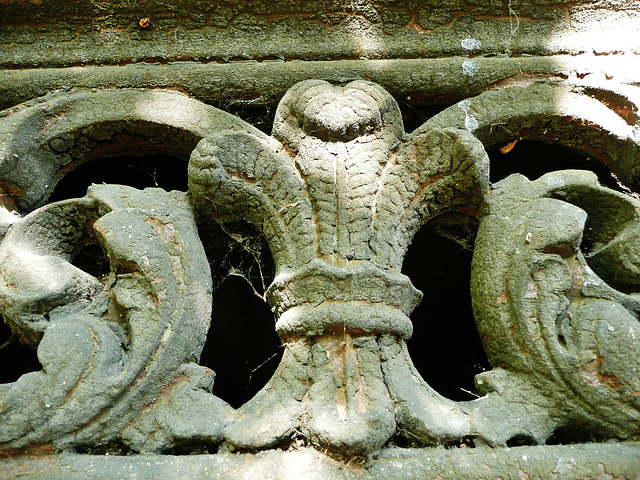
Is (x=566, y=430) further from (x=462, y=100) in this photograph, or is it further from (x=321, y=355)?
(x=462, y=100)

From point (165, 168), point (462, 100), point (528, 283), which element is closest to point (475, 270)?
point (528, 283)

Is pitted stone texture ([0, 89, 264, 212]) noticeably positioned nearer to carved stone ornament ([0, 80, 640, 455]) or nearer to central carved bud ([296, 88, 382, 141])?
carved stone ornament ([0, 80, 640, 455])

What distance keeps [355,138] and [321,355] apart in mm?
618

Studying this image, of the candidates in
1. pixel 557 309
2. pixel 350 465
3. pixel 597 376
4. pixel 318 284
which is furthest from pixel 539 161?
pixel 350 465

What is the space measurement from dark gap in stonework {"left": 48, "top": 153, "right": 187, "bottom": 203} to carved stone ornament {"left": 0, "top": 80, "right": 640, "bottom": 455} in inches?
5.6

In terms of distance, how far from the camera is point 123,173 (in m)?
1.81

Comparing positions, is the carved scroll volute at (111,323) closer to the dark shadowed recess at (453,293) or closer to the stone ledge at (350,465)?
the stone ledge at (350,465)

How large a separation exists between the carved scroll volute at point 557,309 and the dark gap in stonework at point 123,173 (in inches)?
39.9

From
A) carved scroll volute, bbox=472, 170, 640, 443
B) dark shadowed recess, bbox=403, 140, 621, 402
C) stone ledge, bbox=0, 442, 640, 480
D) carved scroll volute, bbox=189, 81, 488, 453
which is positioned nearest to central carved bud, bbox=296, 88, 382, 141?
carved scroll volute, bbox=189, 81, 488, 453

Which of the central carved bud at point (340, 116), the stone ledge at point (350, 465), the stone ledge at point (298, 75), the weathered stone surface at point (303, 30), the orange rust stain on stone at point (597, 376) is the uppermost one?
the weathered stone surface at point (303, 30)

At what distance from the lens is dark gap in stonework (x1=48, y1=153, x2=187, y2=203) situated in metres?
1.78

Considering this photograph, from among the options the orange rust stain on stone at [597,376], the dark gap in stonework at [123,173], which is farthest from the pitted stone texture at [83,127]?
the orange rust stain on stone at [597,376]

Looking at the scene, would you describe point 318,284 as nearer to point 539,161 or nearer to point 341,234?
point 341,234

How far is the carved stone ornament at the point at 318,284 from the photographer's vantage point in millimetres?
1218
